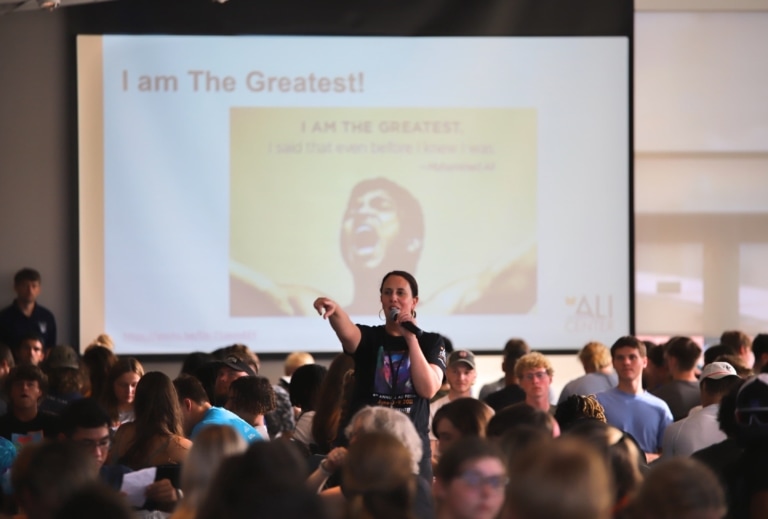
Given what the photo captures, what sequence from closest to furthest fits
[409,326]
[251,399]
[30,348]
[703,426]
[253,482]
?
[253,482] → [409,326] → [703,426] → [251,399] → [30,348]

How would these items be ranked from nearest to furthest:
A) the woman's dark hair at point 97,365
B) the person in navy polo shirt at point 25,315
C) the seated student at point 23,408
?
the seated student at point 23,408 → the woman's dark hair at point 97,365 → the person in navy polo shirt at point 25,315

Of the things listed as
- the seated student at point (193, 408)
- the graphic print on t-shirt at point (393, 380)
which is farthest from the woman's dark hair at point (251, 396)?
the graphic print on t-shirt at point (393, 380)

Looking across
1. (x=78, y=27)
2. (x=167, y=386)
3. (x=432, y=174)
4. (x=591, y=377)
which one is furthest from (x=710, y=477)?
(x=78, y=27)

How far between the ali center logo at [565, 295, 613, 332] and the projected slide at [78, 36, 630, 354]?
19mm

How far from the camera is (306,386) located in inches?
195

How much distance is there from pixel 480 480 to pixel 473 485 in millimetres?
20

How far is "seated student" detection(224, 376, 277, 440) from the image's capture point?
179 inches

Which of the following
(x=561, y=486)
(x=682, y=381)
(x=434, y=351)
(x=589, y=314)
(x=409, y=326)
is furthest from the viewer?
(x=589, y=314)

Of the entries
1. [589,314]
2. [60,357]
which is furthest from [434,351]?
[589,314]

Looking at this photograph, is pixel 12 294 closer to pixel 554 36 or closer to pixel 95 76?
pixel 95 76

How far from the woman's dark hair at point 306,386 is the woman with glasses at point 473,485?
7.98 ft

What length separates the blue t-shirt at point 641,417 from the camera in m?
5.33

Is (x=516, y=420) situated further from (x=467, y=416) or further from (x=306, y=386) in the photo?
(x=306, y=386)

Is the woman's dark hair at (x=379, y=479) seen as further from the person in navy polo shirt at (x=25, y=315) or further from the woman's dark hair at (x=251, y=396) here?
the person in navy polo shirt at (x=25, y=315)
